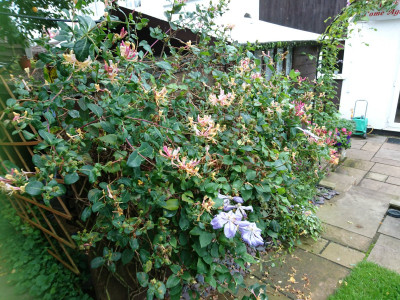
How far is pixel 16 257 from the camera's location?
6.38ft

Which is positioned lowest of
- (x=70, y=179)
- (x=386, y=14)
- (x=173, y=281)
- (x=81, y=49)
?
(x=173, y=281)

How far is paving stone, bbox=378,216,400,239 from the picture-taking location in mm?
3162

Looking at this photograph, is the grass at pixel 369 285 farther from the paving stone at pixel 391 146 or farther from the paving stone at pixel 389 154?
the paving stone at pixel 391 146

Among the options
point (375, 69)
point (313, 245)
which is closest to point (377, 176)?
point (313, 245)

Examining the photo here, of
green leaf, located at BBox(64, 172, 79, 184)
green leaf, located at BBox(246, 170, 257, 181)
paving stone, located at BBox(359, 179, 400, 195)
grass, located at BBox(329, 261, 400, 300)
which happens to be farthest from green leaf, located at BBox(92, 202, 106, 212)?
paving stone, located at BBox(359, 179, 400, 195)

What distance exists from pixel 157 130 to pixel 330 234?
2.83m

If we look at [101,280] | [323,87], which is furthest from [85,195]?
[323,87]

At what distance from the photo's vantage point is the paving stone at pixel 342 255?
268 cm

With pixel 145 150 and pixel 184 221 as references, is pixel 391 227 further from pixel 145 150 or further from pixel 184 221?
pixel 145 150

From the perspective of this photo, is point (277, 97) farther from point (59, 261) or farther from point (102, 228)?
point (59, 261)

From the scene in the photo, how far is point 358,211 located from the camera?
12.0 feet

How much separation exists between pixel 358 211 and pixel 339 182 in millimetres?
919

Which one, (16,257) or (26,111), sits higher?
(26,111)

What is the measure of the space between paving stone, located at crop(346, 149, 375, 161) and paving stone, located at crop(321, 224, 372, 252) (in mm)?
3105
